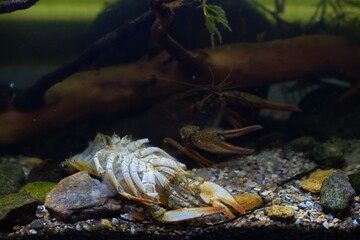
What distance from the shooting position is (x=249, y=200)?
3.49 meters

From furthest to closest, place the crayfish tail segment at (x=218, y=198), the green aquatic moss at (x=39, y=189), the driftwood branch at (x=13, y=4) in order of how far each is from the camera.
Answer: the green aquatic moss at (x=39, y=189) < the driftwood branch at (x=13, y=4) < the crayfish tail segment at (x=218, y=198)

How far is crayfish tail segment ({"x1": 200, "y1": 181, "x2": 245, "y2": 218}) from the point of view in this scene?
3.24 metres

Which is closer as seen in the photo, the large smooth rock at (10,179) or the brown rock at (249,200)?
the brown rock at (249,200)

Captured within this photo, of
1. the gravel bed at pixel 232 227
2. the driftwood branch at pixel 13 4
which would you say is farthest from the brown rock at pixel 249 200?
the driftwood branch at pixel 13 4

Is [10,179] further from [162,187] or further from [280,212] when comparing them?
[280,212]

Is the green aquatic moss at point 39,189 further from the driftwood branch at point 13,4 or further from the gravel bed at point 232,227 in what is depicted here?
the driftwood branch at point 13,4

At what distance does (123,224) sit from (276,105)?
2.80 meters

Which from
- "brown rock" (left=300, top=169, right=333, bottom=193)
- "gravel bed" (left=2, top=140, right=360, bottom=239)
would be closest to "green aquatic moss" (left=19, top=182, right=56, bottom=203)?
"gravel bed" (left=2, top=140, right=360, bottom=239)

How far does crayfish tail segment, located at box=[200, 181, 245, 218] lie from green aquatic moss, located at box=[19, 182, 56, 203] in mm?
1634

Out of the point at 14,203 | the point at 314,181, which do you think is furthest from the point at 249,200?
the point at 14,203

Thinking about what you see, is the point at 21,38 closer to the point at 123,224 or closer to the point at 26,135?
the point at 26,135

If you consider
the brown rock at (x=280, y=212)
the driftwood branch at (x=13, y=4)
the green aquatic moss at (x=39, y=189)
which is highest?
the driftwood branch at (x=13, y=4)

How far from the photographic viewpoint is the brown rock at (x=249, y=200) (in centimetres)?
343

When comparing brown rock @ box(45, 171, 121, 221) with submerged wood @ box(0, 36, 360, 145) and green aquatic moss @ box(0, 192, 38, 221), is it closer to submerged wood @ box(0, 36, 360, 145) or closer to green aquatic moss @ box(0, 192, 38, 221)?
green aquatic moss @ box(0, 192, 38, 221)
